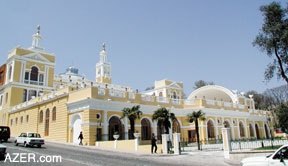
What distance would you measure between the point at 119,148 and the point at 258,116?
36572 millimetres

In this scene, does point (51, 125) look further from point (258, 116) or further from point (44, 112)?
point (258, 116)

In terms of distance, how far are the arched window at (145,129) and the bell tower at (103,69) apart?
41671 millimetres

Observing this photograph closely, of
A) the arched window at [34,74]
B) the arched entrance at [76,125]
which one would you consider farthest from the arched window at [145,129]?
the arched window at [34,74]

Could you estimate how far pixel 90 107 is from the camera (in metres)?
24.0

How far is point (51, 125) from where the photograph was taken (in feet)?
98.4

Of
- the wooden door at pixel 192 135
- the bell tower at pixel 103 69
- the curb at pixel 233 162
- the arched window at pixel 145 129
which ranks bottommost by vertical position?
the curb at pixel 233 162

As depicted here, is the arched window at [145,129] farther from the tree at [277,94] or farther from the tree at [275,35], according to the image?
the tree at [277,94]

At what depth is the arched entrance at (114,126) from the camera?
26.0 metres

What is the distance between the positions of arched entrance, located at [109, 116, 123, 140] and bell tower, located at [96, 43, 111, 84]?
44018 millimetres

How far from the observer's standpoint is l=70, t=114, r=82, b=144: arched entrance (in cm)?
2544

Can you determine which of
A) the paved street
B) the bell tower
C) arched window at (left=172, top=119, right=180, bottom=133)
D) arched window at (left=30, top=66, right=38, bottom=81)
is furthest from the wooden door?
the bell tower

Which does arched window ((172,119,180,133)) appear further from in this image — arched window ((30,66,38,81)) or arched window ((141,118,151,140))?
arched window ((30,66,38,81))

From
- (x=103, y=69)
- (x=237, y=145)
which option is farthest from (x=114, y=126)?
(x=103, y=69)

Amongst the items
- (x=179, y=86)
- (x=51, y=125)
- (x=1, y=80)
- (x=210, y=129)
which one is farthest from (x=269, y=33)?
(x=1, y=80)
